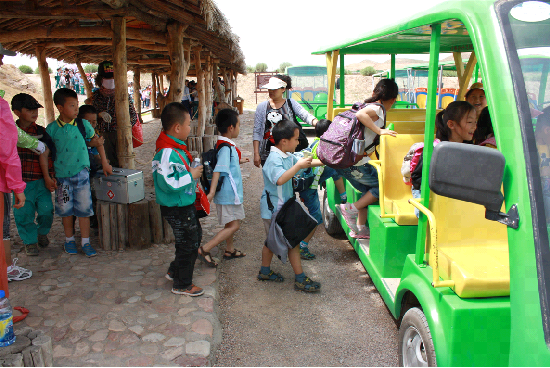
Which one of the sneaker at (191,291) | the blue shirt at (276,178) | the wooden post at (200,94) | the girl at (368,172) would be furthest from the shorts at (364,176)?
the wooden post at (200,94)

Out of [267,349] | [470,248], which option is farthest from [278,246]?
[470,248]

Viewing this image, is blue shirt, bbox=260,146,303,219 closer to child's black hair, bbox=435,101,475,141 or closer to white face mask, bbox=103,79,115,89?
child's black hair, bbox=435,101,475,141

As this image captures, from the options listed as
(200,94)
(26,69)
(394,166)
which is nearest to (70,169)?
(394,166)

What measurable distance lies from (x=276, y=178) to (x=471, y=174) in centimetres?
212

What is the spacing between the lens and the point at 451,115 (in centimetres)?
257

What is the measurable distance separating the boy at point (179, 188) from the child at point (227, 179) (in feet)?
1.29

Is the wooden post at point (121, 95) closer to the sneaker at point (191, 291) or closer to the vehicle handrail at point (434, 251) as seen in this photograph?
the sneaker at point (191, 291)

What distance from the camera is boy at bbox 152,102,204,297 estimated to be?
3178 millimetres

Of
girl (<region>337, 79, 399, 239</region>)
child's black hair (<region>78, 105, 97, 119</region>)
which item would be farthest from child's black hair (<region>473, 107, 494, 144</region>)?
child's black hair (<region>78, 105, 97, 119</region>)

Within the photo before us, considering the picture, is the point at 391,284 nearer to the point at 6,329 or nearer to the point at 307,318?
the point at 307,318

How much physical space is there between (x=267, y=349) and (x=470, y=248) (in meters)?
1.52

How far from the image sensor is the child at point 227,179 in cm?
377

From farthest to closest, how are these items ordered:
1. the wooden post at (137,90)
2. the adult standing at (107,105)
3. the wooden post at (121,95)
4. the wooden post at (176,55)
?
the wooden post at (137,90), the wooden post at (176,55), the adult standing at (107,105), the wooden post at (121,95)

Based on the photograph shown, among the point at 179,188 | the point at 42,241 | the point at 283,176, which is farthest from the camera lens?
the point at 42,241
